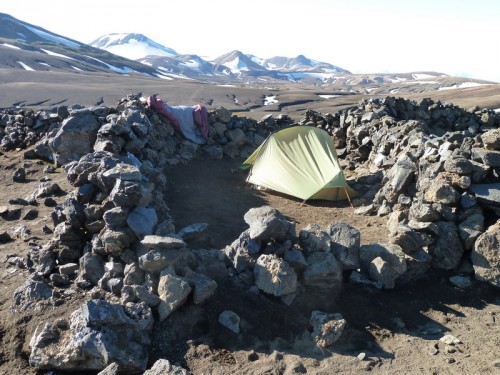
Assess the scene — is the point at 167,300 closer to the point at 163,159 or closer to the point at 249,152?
the point at 163,159

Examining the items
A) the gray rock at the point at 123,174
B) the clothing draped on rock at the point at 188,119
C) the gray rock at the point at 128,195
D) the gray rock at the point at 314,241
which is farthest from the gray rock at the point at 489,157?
the clothing draped on rock at the point at 188,119

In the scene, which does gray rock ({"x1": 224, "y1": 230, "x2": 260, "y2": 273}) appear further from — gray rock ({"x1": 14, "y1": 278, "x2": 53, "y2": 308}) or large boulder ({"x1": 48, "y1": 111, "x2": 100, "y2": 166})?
large boulder ({"x1": 48, "y1": 111, "x2": 100, "y2": 166})

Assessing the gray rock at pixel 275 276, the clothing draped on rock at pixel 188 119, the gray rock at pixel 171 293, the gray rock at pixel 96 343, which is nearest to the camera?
the gray rock at pixel 96 343

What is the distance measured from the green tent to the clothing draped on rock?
3964mm

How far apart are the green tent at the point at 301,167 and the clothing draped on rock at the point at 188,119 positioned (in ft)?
13.0

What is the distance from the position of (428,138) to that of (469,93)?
262 feet

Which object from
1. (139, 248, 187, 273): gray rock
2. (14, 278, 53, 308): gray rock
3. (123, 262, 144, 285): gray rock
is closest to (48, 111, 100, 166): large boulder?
(14, 278, 53, 308): gray rock

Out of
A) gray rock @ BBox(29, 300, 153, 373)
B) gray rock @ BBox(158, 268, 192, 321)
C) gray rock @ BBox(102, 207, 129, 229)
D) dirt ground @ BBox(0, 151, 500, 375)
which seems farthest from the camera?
gray rock @ BBox(102, 207, 129, 229)

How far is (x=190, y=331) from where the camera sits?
7172 millimetres

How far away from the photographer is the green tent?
14.8m

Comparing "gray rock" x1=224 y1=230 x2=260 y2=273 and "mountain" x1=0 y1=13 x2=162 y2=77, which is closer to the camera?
"gray rock" x1=224 y1=230 x2=260 y2=273

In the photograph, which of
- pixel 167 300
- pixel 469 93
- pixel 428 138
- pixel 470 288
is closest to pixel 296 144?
pixel 428 138

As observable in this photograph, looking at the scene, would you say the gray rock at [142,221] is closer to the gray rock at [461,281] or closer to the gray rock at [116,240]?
the gray rock at [116,240]

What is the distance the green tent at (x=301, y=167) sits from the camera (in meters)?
14.8
